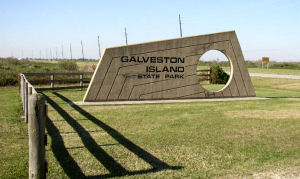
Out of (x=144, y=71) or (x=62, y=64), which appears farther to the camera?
(x=62, y=64)

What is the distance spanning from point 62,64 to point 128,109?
79.1 ft

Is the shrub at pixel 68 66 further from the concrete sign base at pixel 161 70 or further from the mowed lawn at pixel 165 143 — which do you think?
the mowed lawn at pixel 165 143

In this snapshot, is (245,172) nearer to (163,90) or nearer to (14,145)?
(14,145)

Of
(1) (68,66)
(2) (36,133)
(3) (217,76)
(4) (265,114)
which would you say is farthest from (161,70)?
(1) (68,66)

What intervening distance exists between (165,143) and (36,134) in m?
3.10

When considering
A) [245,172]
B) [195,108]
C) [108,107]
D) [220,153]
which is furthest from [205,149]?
[108,107]

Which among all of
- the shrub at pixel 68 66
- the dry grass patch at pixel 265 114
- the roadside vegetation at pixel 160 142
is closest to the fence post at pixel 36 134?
the roadside vegetation at pixel 160 142

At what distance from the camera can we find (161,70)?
12.7 meters

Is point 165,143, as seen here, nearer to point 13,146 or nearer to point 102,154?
point 102,154

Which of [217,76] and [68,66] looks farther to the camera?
[68,66]

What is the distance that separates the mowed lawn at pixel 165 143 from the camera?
4.72 m

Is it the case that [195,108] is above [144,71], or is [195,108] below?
below

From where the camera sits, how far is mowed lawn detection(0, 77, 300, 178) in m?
4.72

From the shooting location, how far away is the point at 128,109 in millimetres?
10352
